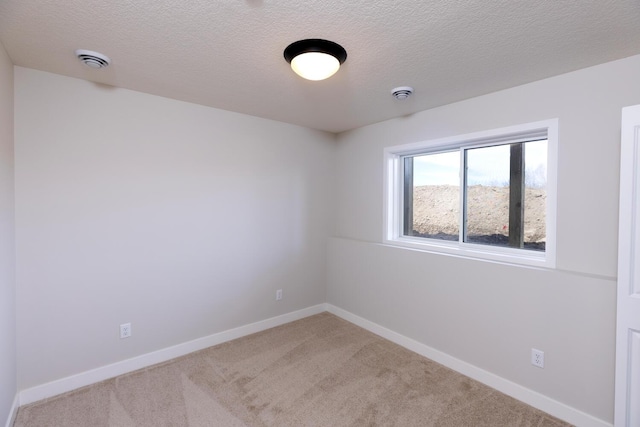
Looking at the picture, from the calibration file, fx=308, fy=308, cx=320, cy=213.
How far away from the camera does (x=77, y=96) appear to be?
2.30 metres

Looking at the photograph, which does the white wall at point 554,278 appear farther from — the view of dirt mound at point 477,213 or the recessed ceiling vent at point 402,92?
the view of dirt mound at point 477,213

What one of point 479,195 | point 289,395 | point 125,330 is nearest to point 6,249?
point 125,330

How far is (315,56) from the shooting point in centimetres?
175

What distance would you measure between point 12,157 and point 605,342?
13.2 ft

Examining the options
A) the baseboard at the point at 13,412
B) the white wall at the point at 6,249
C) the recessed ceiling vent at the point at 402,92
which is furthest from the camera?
the recessed ceiling vent at the point at 402,92

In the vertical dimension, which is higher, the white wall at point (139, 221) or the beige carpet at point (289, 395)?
the white wall at point (139, 221)

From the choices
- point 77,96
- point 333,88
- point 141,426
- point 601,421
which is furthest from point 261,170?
point 601,421

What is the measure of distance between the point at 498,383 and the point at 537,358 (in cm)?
37

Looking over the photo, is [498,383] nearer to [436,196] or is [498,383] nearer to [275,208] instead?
[436,196]

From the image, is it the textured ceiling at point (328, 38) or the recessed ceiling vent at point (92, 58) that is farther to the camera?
the recessed ceiling vent at point (92, 58)

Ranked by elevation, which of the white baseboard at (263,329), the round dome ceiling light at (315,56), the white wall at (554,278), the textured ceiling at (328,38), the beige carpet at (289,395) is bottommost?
the beige carpet at (289,395)

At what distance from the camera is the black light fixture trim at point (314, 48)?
5.63 ft

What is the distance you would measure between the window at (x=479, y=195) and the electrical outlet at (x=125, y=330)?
100 inches

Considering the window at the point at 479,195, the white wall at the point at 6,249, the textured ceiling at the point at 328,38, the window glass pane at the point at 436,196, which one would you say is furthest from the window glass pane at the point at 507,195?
the white wall at the point at 6,249
